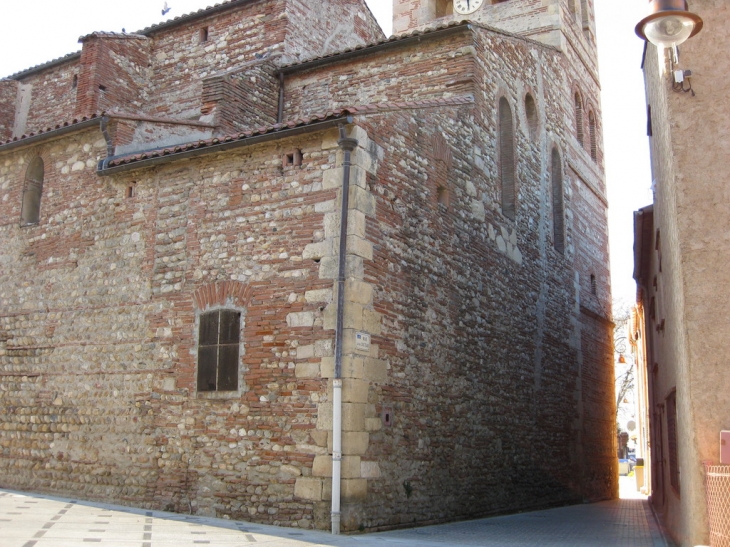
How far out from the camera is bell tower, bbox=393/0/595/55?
17797 millimetres

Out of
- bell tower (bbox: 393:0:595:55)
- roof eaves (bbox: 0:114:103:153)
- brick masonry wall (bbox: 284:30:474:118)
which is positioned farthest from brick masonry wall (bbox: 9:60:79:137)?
bell tower (bbox: 393:0:595:55)

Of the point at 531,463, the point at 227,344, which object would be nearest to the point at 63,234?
the point at 227,344

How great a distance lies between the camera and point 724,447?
22.7 feet

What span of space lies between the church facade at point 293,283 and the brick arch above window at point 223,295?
1.3 inches

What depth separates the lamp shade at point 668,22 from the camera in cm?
623

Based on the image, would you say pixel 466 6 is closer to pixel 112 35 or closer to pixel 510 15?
pixel 510 15

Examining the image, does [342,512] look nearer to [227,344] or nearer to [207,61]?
[227,344]

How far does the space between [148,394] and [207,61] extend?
27.5 ft

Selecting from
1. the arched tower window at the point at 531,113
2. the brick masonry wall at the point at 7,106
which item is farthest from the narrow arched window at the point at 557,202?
the brick masonry wall at the point at 7,106

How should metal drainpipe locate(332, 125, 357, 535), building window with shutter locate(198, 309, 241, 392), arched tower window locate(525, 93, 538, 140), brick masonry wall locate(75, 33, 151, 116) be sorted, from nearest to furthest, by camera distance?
metal drainpipe locate(332, 125, 357, 535) < building window with shutter locate(198, 309, 241, 392) < brick masonry wall locate(75, 33, 151, 116) < arched tower window locate(525, 93, 538, 140)

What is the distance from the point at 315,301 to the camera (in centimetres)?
958

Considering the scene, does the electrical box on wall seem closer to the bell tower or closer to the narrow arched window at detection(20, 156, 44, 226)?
the narrow arched window at detection(20, 156, 44, 226)

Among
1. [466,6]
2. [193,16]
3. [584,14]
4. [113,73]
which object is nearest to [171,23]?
[193,16]

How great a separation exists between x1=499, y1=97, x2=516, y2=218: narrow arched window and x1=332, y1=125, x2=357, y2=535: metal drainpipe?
557 cm
